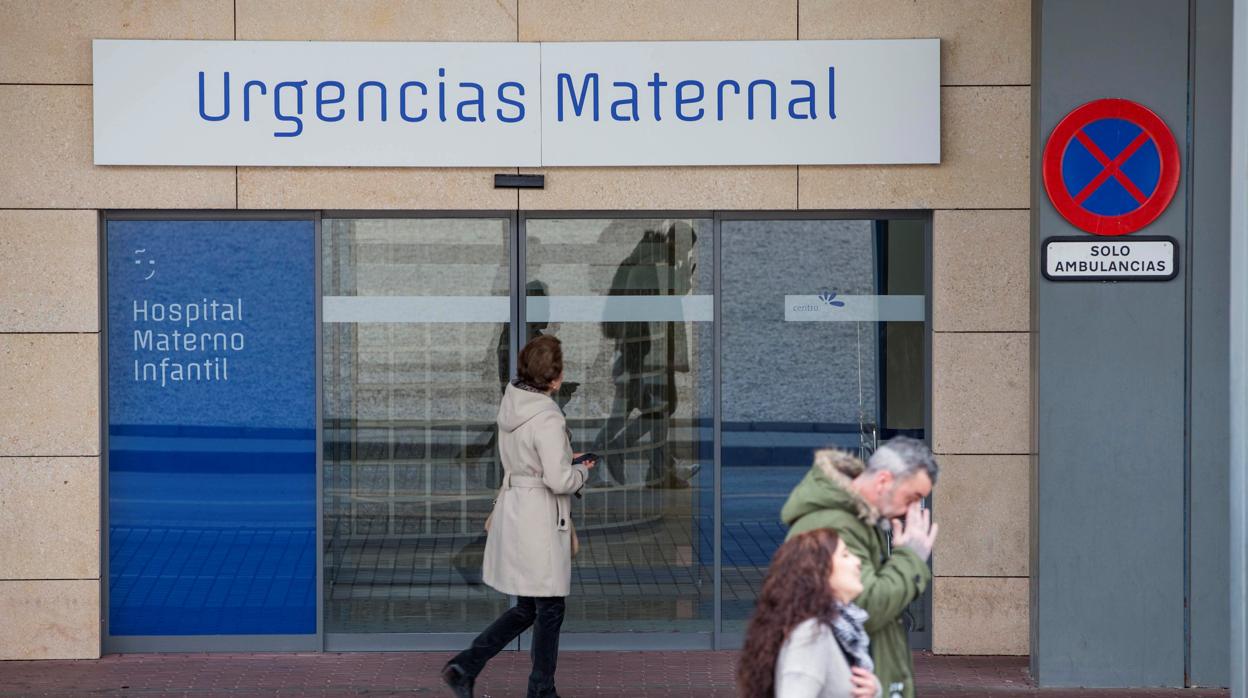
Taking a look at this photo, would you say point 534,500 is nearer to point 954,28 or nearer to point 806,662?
point 806,662

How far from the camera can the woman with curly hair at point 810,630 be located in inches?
152

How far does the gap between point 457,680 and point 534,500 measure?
35.3 inches

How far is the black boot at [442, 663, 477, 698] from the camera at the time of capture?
280 inches

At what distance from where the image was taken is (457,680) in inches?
281

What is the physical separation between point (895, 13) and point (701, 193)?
1.39 metres

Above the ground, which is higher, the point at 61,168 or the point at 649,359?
the point at 61,168

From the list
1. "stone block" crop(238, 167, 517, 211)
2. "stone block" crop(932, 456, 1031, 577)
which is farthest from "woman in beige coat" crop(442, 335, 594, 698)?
"stone block" crop(932, 456, 1031, 577)

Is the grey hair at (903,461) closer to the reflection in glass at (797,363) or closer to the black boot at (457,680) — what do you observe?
the black boot at (457,680)

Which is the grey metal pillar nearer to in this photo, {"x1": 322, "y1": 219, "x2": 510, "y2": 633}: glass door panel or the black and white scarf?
the black and white scarf

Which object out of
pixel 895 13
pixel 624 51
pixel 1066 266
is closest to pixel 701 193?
pixel 624 51

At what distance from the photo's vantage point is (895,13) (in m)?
8.29

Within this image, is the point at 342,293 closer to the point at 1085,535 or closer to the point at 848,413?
the point at 848,413

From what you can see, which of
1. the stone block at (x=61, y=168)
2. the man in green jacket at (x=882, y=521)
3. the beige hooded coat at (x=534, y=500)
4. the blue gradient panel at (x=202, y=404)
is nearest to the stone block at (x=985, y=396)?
the beige hooded coat at (x=534, y=500)

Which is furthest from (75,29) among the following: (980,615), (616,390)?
(980,615)
